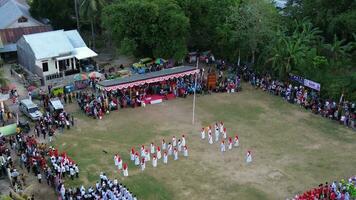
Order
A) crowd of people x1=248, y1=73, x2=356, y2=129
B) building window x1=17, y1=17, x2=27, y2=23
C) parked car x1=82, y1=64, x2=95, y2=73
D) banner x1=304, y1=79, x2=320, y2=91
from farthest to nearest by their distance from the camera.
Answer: building window x1=17, y1=17, x2=27, y2=23 → parked car x1=82, y1=64, x2=95, y2=73 → banner x1=304, y1=79, x2=320, y2=91 → crowd of people x1=248, y1=73, x2=356, y2=129

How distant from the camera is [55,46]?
39.2 meters

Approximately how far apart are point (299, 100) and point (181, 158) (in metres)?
11.6

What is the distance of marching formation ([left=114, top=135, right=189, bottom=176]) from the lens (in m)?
25.6

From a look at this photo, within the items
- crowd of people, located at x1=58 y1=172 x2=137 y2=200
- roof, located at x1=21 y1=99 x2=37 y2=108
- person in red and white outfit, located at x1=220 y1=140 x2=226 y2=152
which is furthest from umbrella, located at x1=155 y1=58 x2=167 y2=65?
crowd of people, located at x1=58 y1=172 x2=137 y2=200

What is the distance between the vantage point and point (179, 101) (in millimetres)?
34625

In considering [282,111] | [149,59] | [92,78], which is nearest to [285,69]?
[282,111]

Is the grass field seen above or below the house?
below

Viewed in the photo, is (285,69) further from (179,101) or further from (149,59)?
(149,59)

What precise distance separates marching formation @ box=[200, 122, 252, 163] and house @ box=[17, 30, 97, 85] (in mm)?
14861

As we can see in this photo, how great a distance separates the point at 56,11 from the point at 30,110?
18.9 meters

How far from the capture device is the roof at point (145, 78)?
110 feet

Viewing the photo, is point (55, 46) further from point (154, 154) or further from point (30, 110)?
point (154, 154)

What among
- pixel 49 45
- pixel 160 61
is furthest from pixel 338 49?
pixel 49 45

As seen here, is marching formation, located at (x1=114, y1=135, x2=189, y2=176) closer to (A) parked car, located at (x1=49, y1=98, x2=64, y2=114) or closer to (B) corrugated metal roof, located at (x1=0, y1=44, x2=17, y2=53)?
(A) parked car, located at (x1=49, y1=98, x2=64, y2=114)
